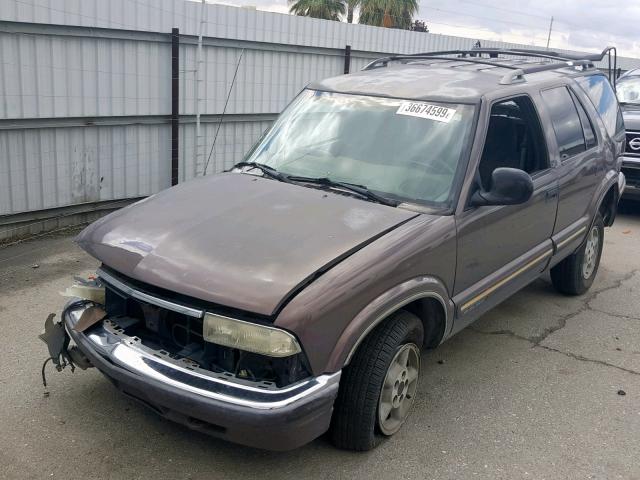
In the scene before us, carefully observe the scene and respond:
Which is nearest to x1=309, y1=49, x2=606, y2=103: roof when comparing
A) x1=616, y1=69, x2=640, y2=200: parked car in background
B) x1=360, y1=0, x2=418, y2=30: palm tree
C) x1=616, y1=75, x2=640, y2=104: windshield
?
x1=616, y1=69, x2=640, y2=200: parked car in background

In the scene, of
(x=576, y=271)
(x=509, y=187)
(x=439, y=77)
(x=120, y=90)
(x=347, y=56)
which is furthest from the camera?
(x=347, y=56)

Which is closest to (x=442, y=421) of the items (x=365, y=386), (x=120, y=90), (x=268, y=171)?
(x=365, y=386)

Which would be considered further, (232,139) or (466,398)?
(232,139)

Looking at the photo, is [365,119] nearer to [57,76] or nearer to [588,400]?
[588,400]

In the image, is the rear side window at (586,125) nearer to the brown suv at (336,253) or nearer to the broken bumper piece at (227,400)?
the brown suv at (336,253)

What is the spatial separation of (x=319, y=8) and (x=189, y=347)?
33306 millimetres

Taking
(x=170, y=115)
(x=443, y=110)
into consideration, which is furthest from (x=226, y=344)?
(x=170, y=115)

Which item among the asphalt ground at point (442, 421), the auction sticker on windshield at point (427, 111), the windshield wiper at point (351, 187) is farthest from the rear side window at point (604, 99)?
the windshield wiper at point (351, 187)

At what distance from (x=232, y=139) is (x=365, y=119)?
4936 millimetres

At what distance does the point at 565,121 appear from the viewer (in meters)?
4.98

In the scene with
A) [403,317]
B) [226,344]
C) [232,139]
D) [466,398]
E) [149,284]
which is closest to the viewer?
[226,344]

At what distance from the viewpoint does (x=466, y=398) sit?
13.3 ft

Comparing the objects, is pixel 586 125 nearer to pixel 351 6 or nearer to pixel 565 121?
pixel 565 121

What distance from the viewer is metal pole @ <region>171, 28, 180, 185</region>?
25.0 ft
